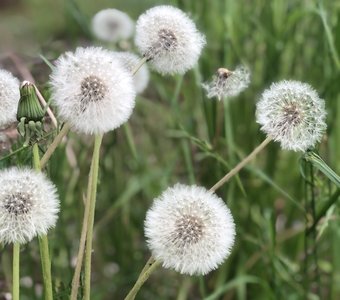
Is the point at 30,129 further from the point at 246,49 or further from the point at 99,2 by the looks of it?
the point at 99,2

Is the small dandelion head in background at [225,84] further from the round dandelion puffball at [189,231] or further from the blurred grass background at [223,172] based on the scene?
the blurred grass background at [223,172]

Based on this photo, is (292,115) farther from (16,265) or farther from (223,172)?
(223,172)

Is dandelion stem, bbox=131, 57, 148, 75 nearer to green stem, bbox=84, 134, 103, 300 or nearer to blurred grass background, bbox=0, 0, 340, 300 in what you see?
green stem, bbox=84, 134, 103, 300

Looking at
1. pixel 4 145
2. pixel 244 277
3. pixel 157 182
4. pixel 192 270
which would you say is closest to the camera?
pixel 192 270

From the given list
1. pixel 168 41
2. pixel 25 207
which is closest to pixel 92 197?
pixel 25 207

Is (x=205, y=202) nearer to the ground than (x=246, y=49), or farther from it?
nearer to the ground

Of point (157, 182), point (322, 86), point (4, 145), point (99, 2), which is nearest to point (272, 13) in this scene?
point (322, 86)

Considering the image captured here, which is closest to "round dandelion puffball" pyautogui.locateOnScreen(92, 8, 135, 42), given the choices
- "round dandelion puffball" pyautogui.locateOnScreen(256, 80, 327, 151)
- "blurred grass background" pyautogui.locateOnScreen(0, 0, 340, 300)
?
"blurred grass background" pyautogui.locateOnScreen(0, 0, 340, 300)

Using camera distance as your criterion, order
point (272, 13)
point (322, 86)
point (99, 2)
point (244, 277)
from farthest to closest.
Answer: point (99, 2), point (272, 13), point (322, 86), point (244, 277)
